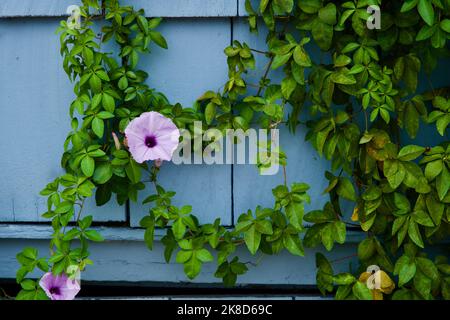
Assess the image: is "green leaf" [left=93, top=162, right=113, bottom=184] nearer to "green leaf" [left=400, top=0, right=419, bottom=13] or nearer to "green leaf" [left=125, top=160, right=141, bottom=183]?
"green leaf" [left=125, top=160, right=141, bottom=183]

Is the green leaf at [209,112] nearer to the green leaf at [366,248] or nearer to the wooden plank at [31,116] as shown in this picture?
the wooden plank at [31,116]

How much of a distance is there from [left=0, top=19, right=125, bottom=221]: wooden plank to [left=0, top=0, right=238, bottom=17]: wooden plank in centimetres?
4

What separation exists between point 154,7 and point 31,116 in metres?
0.53

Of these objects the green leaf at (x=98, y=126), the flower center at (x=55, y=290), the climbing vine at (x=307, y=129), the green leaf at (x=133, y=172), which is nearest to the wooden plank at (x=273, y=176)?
the climbing vine at (x=307, y=129)

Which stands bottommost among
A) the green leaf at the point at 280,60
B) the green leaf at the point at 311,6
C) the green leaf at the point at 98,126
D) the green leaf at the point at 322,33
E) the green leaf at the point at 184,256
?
the green leaf at the point at 184,256

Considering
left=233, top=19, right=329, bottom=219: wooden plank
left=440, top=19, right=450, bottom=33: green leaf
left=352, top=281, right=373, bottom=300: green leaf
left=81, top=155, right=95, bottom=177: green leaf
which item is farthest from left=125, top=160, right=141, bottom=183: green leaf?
left=440, top=19, right=450, bottom=33: green leaf

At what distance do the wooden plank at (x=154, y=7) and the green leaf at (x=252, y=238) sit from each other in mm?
654

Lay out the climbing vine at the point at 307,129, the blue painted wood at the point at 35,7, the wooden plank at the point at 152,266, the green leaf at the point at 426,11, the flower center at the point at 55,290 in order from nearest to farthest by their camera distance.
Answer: the green leaf at the point at 426,11
the climbing vine at the point at 307,129
the flower center at the point at 55,290
the blue painted wood at the point at 35,7
the wooden plank at the point at 152,266

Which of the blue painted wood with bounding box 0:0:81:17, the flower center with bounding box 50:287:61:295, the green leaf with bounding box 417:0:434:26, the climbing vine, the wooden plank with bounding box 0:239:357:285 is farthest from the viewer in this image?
the wooden plank with bounding box 0:239:357:285

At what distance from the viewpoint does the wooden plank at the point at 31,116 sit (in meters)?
2.19

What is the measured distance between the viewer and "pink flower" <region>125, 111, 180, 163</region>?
202 centimetres

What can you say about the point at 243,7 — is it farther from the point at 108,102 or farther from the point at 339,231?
the point at 339,231

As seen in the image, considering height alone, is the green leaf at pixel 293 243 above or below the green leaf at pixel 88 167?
below

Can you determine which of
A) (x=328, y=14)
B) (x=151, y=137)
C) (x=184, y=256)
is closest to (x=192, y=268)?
(x=184, y=256)
